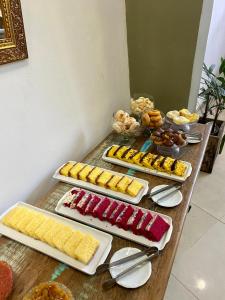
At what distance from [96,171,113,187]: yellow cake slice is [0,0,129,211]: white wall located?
28cm

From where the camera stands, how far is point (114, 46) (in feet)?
4.74

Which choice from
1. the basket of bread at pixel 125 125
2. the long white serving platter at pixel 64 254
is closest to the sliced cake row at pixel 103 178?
the long white serving platter at pixel 64 254

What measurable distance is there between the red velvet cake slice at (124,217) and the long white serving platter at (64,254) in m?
0.06

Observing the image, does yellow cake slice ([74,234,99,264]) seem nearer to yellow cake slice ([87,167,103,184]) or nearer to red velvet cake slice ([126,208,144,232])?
red velvet cake slice ([126,208,144,232])

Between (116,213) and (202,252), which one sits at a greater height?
(116,213)

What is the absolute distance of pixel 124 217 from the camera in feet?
2.73

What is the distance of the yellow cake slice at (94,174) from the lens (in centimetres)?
102

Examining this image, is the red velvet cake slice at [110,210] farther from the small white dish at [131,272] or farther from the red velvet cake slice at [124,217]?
the small white dish at [131,272]

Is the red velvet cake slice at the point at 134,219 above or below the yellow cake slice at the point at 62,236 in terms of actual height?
above

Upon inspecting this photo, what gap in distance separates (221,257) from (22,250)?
116cm

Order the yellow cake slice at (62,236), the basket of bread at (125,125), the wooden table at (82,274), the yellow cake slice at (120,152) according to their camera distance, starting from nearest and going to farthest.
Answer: the wooden table at (82,274) → the yellow cake slice at (62,236) → the yellow cake slice at (120,152) → the basket of bread at (125,125)

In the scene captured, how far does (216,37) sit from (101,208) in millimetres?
2697

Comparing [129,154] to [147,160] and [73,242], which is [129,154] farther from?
[73,242]

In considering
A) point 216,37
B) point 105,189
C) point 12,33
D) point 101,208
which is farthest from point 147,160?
point 216,37
